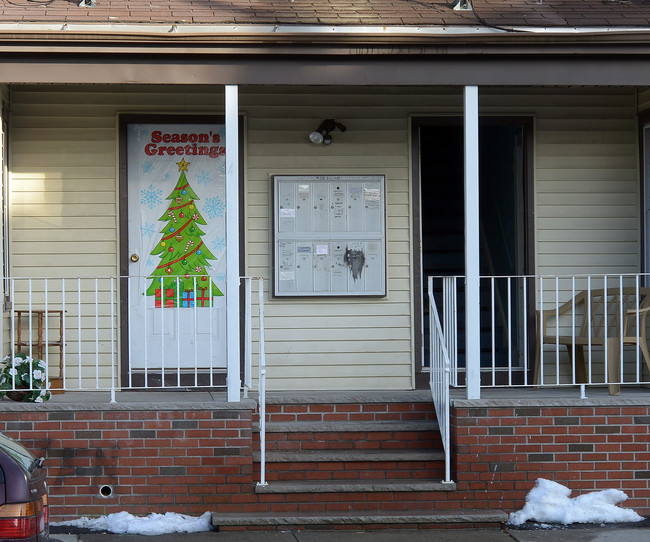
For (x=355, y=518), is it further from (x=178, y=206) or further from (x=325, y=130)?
(x=325, y=130)

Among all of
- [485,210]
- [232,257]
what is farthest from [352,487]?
[485,210]

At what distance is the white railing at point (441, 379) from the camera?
711 centimetres

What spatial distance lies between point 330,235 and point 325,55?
6.09 ft

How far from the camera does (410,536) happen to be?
677cm

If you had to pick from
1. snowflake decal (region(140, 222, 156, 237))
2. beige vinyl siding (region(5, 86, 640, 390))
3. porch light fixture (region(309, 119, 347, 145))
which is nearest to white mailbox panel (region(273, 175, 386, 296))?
beige vinyl siding (region(5, 86, 640, 390))

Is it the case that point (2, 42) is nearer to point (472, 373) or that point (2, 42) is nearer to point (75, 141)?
point (75, 141)

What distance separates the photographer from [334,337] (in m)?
8.47

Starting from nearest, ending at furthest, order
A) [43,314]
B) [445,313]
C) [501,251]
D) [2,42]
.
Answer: [2,42] → [445,313] → [43,314] → [501,251]

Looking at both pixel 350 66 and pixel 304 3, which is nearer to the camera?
pixel 350 66

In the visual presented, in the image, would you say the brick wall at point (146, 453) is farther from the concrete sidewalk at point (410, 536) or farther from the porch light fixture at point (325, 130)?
the porch light fixture at point (325, 130)

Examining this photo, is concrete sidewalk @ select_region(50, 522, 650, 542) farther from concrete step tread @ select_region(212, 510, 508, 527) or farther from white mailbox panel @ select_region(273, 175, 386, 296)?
white mailbox panel @ select_region(273, 175, 386, 296)

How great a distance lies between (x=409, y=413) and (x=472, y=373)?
72 cm

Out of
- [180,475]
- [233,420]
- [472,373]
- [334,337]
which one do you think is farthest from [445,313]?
[180,475]

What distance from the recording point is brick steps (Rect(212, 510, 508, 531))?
6852mm
